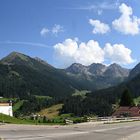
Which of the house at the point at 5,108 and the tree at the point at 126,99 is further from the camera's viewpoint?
the tree at the point at 126,99

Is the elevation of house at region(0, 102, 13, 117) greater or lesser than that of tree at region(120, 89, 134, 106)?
lesser

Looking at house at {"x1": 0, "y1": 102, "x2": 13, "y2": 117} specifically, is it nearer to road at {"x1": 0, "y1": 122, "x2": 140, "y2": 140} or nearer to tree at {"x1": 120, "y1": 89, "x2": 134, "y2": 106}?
road at {"x1": 0, "y1": 122, "x2": 140, "y2": 140}

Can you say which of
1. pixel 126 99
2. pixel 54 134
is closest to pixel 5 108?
pixel 54 134

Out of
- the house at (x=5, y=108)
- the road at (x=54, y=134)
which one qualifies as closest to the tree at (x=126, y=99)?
the house at (x=5, y=108)

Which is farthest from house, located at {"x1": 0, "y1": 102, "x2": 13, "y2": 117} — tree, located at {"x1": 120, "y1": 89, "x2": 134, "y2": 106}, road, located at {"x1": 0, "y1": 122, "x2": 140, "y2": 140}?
tree, located at {"x1": 120, "y1": 89, "x2": 134, "y2": 106}

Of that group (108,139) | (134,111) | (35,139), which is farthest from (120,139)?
(134,111)

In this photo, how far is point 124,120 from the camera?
85375 millimetres

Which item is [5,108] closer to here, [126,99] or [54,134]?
[54,134]

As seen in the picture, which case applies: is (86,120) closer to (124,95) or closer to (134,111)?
(134,111)

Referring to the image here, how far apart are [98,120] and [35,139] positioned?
46848 mm

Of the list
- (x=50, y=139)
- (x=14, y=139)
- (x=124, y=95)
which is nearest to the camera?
(x=14, y=139)

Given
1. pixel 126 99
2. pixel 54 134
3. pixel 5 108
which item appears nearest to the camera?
pixel 54 134

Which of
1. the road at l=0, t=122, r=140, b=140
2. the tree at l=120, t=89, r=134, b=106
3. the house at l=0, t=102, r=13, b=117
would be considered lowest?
the road at l=0, t=122, r=140, b=140

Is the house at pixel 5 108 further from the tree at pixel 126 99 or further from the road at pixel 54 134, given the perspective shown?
the tree at pixel 126 99
